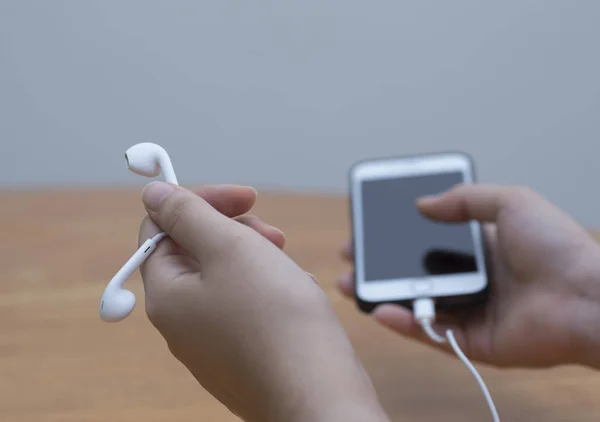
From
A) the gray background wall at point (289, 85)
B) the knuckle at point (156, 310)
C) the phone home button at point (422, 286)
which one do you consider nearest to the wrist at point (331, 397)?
the knuckle at point (156, 310)

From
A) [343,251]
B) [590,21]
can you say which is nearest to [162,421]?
[343,251]

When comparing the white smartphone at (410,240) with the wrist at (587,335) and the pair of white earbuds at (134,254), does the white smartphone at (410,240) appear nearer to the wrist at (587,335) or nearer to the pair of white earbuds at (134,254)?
the wrist at (587,335)

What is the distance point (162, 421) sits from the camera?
18.1 inches

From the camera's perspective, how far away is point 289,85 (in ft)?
3.22

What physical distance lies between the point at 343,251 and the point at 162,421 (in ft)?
0.86

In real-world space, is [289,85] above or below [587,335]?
above

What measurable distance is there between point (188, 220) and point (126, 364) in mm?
203

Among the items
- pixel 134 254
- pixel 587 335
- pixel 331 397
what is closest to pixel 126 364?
pixel 134 254

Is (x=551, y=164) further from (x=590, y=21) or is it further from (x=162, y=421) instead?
(x=162, y=421)

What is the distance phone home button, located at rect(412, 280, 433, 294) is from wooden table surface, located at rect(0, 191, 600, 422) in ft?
0.15

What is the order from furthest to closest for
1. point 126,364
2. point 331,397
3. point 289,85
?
point 289,85, point 126,364, point 331,397

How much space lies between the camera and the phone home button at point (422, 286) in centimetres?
55

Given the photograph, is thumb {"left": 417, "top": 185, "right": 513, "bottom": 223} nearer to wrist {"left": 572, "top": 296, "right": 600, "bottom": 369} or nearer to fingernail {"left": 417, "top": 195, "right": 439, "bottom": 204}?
fingernail {"left": 417, "top": 195, "right": 439, "bottom": 204}

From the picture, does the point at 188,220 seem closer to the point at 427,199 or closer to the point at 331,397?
the point at 331,397
